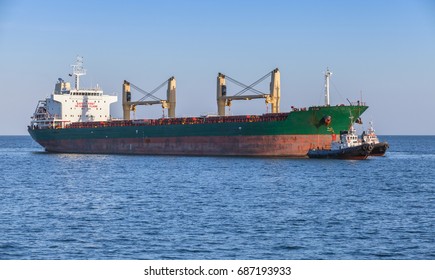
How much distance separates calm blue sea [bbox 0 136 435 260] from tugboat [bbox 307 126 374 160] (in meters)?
7.47

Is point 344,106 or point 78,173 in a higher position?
point 344,106

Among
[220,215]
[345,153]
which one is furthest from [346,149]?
[220,215]

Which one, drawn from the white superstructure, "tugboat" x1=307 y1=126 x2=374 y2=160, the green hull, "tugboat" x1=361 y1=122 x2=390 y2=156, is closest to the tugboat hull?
"tugboat" x1=307 y1=126 x2=374 y2=160

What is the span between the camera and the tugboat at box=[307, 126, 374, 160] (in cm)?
5272

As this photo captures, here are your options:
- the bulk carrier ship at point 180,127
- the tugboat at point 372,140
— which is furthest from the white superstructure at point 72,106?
the tugboat at point 372,140

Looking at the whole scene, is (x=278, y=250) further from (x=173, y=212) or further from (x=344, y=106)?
(x=344, y=106)

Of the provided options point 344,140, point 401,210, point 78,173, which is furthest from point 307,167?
point 401,210

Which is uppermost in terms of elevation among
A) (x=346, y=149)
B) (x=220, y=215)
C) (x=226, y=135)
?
(x=226, y=135)

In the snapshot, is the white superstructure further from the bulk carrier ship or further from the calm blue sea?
the calm blue sea

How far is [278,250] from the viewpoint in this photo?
2030 centimetres

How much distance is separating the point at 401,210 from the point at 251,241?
892 centimetres

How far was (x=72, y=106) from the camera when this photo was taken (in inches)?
2987

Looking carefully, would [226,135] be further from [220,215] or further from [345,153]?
[220,215]

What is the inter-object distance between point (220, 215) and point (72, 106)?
5246cm
